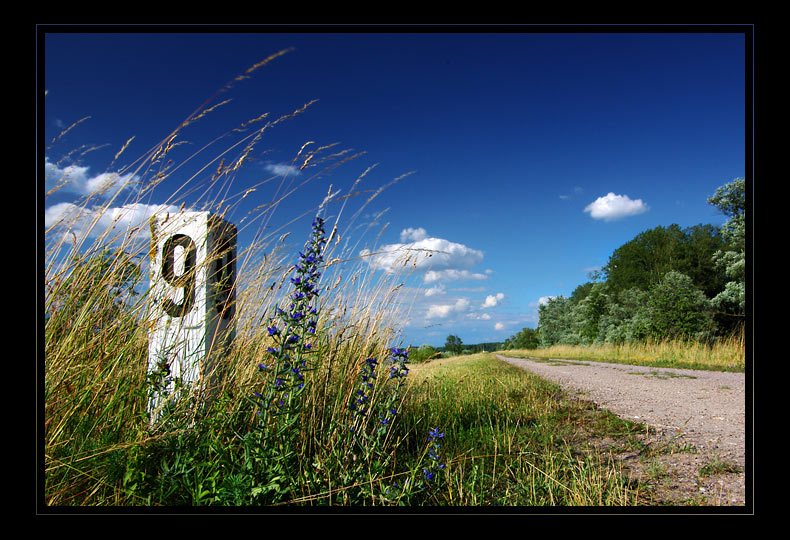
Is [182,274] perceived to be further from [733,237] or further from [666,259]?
[666,259]

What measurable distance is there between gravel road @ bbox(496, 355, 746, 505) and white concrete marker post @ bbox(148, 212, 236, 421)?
2423mm

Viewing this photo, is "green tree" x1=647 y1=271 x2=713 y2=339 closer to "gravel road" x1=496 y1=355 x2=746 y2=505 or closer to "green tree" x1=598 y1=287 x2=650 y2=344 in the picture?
"green tree" x1=598 y1=287 x2=650 y2=344

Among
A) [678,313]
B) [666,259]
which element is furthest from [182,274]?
[666,259]

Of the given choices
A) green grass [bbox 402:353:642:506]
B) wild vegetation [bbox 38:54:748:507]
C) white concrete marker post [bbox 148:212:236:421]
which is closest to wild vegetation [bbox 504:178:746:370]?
green grass [bbox 402:353:642:506]

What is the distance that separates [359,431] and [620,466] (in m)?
1.40

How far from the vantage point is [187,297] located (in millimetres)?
Result: 2277

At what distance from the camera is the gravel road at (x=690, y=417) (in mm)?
1964

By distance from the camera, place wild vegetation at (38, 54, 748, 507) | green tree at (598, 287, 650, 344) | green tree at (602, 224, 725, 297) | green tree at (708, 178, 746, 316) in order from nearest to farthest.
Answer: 1. wild vegetation at (38, 54, 748, 507)
2. green tree at (708, 178, 746, 316)
3. green tree at (598, 287, 650, 344)
4. green tree at (602, 224, 725, 297)

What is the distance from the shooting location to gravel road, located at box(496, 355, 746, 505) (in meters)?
1.96

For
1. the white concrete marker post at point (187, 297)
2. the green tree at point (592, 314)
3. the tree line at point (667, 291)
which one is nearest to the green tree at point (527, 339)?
the tree line at point (667, 291)

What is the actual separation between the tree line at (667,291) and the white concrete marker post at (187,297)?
21.1ft
